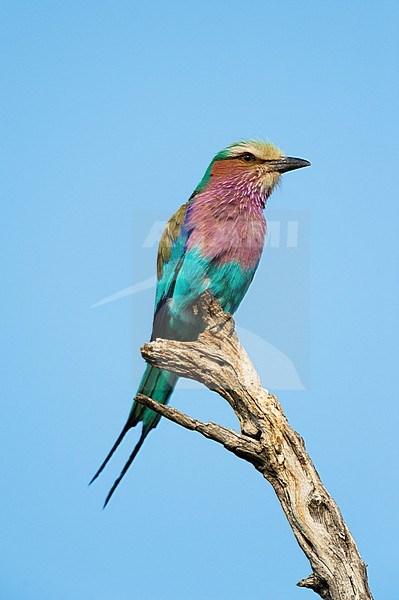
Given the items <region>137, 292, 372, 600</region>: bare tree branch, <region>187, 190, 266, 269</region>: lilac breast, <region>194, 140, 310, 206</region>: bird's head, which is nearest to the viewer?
<region>137, 292, 372, 600</region>: bare tree branch

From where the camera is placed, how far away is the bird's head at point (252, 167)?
3.29 meters

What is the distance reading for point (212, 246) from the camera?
10.3ft

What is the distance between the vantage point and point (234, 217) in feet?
10.5

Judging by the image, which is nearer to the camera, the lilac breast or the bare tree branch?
the bare tree branch

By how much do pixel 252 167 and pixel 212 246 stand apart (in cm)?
39

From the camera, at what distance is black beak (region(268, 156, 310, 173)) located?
330 centimetres

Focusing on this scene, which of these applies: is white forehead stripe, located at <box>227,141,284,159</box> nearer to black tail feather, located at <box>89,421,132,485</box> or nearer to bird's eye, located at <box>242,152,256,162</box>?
bird's eye, located at <box>242,152,256,162</box>

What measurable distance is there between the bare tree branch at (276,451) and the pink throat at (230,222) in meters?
0.42

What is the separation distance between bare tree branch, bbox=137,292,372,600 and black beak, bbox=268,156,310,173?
82 cm

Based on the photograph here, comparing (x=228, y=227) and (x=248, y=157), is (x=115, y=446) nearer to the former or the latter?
(x=228, y=227)

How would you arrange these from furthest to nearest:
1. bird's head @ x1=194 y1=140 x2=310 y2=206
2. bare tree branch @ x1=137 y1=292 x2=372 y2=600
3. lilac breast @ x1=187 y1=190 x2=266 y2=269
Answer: bird's head @ x1=194 y1=140 x2=310 y2=206
lilac breast @ x1=187 y1=190 x2=266 y2=269
bare tree branch @ x1=137 y1=292 x2=372 y2=600

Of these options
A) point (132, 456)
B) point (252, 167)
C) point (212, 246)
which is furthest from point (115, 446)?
point (252, 167)

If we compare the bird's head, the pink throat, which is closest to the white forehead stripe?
the bird's head

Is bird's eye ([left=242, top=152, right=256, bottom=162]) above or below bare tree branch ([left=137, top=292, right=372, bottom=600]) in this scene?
above
